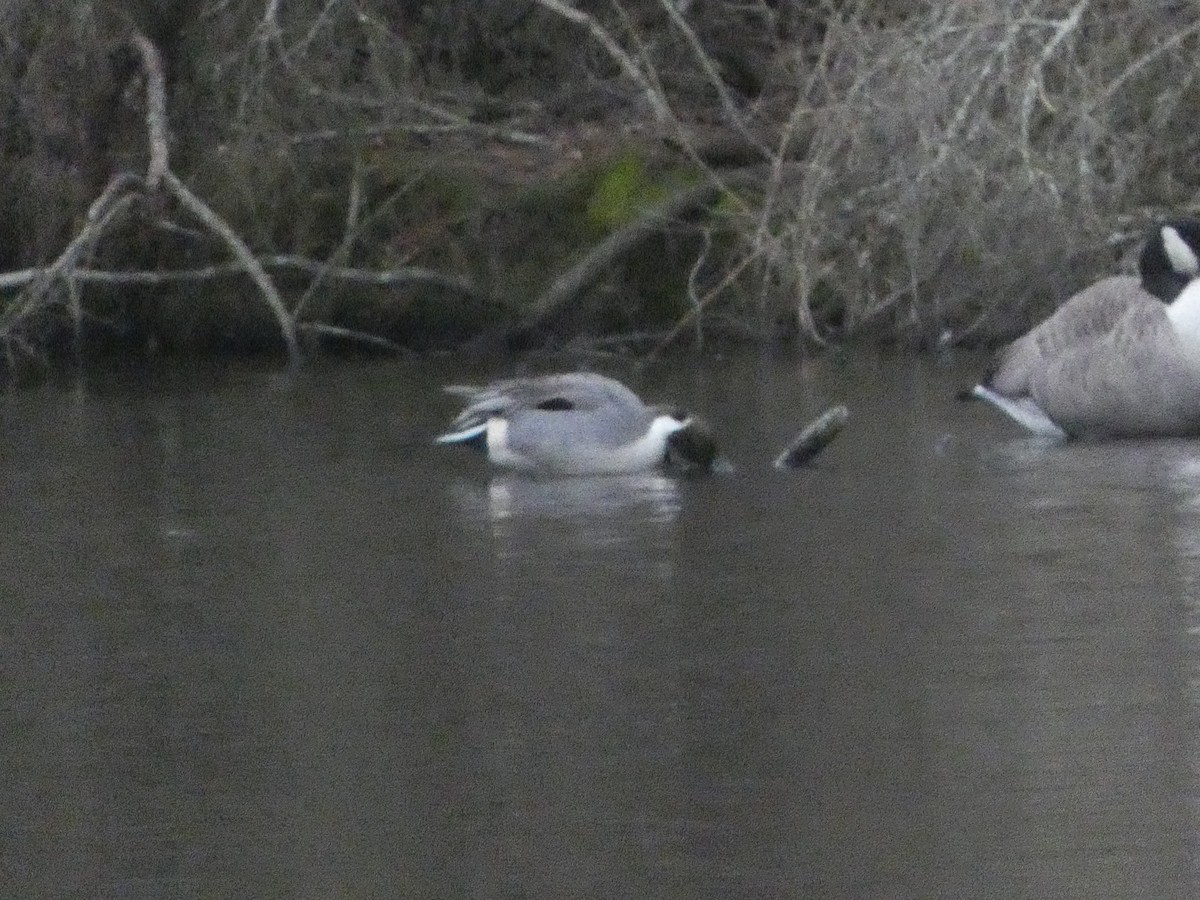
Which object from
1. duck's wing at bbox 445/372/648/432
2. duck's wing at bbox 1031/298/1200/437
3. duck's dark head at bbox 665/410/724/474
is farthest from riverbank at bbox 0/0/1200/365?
duck's dark head at bbox 665/410/724/474

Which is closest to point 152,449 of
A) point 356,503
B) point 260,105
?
point 356,503

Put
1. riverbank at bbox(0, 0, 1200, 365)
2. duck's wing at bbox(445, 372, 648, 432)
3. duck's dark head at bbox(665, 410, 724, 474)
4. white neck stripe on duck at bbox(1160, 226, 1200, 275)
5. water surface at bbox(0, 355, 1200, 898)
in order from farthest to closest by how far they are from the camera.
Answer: riverbank at bbox(0, 0, 1200, 365) → white neck stripe on duck at bbox(1160, 226, 1200, 275) → duck's wing at bbox(445, 372, 648, 432) → duck's dark head at bbox(665, 410, 724, 474) → water surface at bbox(0, 355, 1200, 898)

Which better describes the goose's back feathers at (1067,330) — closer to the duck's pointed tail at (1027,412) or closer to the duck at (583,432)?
the duck's pointed tail at (1027,412)

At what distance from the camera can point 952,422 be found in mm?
13148

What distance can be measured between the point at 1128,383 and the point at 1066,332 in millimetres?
550

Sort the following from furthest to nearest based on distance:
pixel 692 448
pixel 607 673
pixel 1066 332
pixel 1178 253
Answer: pixel 1066 332 < pixel 1178 253 < pixel 692 448 < pixel 607 673

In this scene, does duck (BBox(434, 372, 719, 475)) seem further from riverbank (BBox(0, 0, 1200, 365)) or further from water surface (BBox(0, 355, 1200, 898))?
riverbank (BBox(0, 0, 1200, 365))

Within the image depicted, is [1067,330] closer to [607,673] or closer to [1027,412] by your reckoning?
[1027,412]

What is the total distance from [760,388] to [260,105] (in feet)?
9.96

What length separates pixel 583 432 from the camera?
11891 mm

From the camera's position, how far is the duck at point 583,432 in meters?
11.8

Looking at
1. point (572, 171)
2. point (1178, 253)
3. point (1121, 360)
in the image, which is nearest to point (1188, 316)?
point (1121, 360)

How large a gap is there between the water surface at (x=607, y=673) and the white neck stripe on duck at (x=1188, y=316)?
380 millimetres

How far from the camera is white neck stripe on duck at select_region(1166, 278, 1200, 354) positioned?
12273mm
